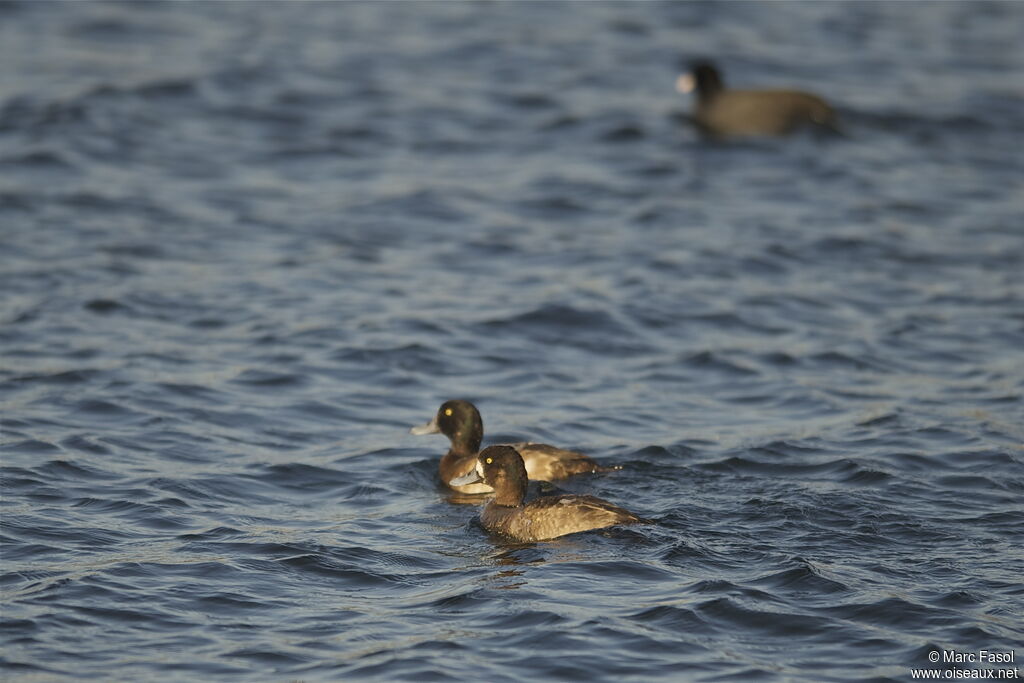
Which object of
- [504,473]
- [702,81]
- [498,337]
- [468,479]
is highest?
[702,81]

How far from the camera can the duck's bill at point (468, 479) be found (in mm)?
11175

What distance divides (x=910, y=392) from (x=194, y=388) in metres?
6.18

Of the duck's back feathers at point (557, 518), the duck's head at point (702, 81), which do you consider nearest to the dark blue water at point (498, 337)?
the duck's back feathers at point (557, 518)

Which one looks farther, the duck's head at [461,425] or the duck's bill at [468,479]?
the duck's head at [461,425]

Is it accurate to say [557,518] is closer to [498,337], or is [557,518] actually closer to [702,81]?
[498,337]

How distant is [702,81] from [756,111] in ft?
3.41

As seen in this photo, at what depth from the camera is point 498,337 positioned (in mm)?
14867

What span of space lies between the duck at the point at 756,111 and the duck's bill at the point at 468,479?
1186 cm

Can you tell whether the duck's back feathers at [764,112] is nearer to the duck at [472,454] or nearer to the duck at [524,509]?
the duck at [472,454]

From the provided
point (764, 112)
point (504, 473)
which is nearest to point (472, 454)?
point (504, 473)

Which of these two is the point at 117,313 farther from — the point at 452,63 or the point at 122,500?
the point at 452,63

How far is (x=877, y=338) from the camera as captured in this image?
589 inches

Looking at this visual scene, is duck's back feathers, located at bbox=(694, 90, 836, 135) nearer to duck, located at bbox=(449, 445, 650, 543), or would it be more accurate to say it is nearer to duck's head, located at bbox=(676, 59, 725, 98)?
duck's head, located at bbox=(676, 59, 725, 98)

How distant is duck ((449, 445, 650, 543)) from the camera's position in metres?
10.1
